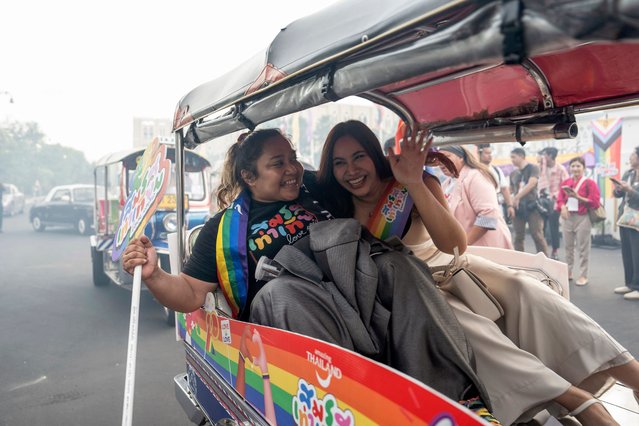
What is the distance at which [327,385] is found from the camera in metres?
1.35

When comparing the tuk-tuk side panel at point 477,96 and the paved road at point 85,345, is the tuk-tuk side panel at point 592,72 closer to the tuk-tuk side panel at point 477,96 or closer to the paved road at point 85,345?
the tuk-tuk side panel at point 477,96

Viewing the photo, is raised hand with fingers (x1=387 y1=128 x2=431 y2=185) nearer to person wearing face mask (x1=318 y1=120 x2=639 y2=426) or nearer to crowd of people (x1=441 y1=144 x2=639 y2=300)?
person wearing face mask (x1=318 y1=120 x2=639 y2=426)

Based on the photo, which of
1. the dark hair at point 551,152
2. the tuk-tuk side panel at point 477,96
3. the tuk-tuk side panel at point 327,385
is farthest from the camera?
the dark hair at point 551,152

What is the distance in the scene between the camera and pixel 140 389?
12.1 feet

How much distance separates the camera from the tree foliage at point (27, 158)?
139 feet

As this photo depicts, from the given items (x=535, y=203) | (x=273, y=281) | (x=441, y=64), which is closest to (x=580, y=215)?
(x=535, y=203)

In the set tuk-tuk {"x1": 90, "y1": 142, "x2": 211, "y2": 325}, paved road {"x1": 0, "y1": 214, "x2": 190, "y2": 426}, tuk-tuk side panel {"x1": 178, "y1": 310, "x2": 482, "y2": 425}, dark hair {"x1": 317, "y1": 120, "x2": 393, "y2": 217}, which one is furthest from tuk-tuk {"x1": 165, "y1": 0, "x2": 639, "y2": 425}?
tuk-tuk {"x1": 90, "y1": 142, "x2": 211, "y2": 325}

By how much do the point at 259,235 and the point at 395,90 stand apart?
1.14 m

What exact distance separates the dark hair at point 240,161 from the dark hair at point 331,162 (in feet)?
0.83

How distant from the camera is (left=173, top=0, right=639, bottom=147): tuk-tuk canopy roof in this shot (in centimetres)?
90

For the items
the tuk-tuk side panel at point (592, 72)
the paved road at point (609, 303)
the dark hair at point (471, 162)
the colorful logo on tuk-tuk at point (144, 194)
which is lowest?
the paved road at point (609, 303)

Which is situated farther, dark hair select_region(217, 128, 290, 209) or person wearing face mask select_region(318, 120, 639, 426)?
dark hair select_region(217, 128, 290, 209)

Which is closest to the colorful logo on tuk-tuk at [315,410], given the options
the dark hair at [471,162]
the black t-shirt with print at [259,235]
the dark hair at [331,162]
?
the black t-shirt with print at [259,235]

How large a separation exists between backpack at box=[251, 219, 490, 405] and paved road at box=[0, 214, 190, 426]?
6.76 feet
